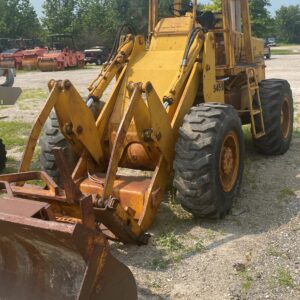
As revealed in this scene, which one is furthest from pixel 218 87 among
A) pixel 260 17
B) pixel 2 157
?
pixel 260 17

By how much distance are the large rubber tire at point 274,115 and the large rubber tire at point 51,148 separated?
114 inches

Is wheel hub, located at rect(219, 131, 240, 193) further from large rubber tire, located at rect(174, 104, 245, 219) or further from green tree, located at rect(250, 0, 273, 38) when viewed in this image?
green tree, located at rect(250, 0, 273, 38)

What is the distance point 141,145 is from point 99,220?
120 centimetres

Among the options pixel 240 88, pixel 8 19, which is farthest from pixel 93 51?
pixel 240 88

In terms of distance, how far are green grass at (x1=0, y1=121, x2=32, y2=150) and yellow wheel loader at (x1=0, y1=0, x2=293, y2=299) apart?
3.19 meters

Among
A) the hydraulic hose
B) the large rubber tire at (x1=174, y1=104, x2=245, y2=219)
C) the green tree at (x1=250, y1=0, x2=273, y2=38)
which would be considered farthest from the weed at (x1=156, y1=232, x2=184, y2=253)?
the green tree at (x1=250, y1=0, x2=273, y2=38)

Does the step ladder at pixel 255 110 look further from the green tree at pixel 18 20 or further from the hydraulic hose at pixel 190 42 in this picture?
the green tree at pixel 18 20

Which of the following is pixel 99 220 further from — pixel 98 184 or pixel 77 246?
pixel 77 246

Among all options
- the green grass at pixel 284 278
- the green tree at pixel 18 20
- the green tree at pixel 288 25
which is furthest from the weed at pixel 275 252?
the green tree at pixel 288 25

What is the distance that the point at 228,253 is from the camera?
4.34 metres

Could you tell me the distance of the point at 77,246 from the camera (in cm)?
297

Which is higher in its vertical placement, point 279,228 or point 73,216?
Answer: point 73,216

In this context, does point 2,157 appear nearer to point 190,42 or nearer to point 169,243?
point 190,42

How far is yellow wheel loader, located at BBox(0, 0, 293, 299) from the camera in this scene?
3.21 m
